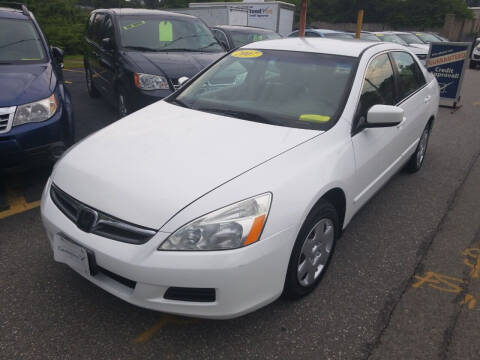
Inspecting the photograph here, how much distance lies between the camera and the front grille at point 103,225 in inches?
76.2

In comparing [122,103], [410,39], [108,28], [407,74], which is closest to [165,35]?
[108,28]

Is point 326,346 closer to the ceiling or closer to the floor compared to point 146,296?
closer to the floor

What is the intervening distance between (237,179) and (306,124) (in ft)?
2.69

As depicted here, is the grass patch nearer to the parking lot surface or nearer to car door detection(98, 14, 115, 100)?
car door detection(98, 14, 115, 100)

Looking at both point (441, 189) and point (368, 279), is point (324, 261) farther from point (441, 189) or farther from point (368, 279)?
point (441, 189)

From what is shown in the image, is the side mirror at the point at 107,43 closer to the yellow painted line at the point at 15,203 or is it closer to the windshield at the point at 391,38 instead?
the yellow painted line at the point at 15,203

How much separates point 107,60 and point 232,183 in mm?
4815

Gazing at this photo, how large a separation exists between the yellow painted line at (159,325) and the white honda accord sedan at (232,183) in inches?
12.7

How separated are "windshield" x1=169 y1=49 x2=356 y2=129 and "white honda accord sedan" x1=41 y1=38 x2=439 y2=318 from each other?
1 cm

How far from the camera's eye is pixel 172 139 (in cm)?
253

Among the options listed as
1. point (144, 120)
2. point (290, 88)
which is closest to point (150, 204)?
point (144, 120)

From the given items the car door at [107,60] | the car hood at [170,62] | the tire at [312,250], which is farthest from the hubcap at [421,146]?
the car door at [107,60]

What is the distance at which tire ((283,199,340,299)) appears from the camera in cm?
223

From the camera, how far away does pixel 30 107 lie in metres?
3.56
